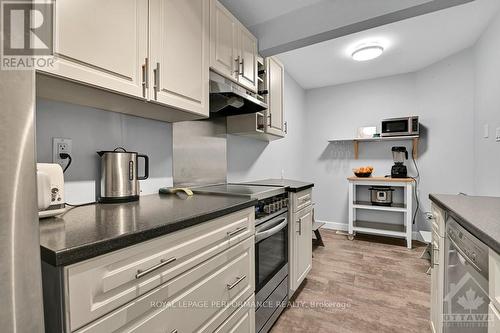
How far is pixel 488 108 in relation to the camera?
2.32 m

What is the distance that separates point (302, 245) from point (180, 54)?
176 cm

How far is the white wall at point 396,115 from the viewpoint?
115 inches

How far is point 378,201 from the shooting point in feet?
11.0

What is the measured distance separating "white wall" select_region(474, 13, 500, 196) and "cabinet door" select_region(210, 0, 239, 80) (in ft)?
7.86

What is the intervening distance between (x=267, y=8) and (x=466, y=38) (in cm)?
227

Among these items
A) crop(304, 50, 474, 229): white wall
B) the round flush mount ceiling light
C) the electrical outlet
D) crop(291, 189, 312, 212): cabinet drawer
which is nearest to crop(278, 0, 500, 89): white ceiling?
the round flush mount ceiling light

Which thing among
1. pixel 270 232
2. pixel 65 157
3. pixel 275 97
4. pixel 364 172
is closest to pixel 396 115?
pixel 364 172

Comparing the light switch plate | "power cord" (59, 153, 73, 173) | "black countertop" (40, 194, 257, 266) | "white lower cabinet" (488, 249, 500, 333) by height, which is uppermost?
the light switch plate

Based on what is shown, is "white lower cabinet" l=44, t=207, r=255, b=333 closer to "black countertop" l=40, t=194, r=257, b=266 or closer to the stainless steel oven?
"black countertop" l=40, t=194, r=257, b=266

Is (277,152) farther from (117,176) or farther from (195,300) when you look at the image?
(195,300)

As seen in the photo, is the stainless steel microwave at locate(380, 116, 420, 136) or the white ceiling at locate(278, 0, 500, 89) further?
the stainless steel microwave at locate(380, 116, 420, 136)

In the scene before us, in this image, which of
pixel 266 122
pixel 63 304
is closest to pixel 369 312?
pixel 266 122

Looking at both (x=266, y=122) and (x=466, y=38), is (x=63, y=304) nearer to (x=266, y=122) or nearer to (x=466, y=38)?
(x=266, y=122)

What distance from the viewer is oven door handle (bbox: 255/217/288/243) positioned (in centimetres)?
142
